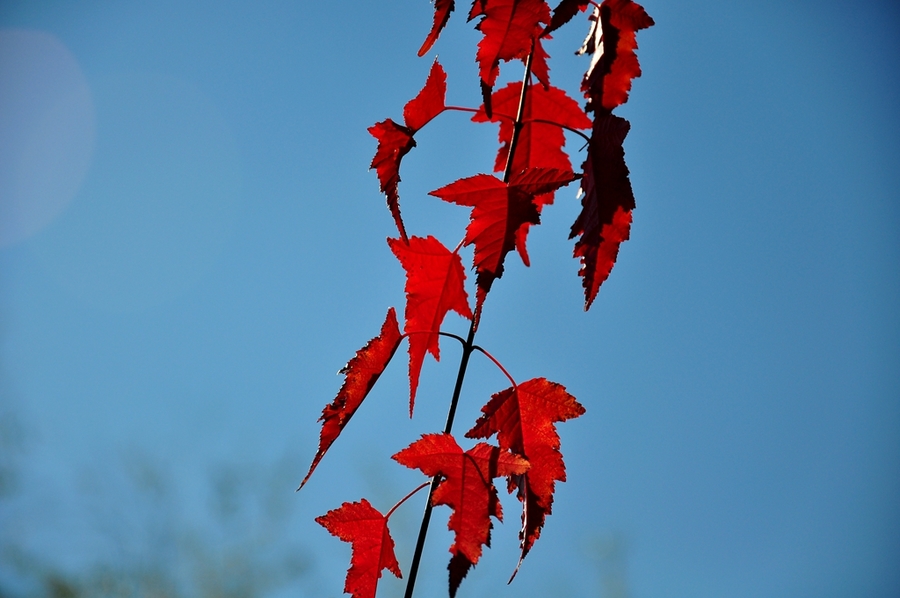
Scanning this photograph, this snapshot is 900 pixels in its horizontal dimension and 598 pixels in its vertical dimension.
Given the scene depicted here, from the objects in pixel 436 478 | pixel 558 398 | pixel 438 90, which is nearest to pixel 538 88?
pixel 438 90

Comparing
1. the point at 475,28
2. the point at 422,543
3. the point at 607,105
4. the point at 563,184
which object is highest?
the point at 475,28

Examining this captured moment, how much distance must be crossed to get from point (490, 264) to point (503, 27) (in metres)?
0.27

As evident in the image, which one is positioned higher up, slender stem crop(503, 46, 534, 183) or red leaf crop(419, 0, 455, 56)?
red leaf crop(419, 0, 455, 56)

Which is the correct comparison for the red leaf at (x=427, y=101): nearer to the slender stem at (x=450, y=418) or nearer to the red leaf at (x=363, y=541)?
the slender stem at (x=450, y=418)

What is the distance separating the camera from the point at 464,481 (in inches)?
24.3

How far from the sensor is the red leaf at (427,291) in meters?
0.71

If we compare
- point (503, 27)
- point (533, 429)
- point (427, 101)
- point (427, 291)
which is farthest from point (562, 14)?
point (533, 429)

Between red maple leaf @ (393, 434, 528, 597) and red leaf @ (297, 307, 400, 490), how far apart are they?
71 millimetres

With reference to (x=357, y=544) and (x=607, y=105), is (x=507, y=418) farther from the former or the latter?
(x=607, y=105)

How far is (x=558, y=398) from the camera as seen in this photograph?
26.9 inches

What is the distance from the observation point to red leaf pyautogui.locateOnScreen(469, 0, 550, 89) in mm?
686

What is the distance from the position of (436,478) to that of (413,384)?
0.11 m

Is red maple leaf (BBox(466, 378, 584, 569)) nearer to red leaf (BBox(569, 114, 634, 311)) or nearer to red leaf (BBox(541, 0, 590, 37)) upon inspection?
red leaf (BBox(569, 114, 634, 311))

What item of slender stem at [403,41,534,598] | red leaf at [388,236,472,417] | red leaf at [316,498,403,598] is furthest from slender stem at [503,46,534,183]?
red leaf at [316,498,403,598]
